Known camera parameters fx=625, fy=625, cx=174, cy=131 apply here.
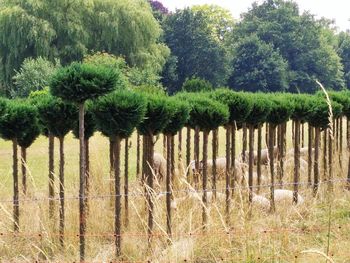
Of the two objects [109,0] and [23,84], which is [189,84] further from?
[109,0]

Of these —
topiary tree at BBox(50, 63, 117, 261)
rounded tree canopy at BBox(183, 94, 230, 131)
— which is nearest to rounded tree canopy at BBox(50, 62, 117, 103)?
topiary tree at BBox(50, 63, 117, 261)

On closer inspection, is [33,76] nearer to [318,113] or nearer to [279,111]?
[318,113]

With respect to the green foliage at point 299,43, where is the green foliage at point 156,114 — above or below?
below

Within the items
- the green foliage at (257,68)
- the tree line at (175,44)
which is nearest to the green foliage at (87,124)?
the tree line at (175,44)

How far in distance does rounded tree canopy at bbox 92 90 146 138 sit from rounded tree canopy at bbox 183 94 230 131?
134 cm

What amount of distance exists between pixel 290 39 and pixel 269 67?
695cm

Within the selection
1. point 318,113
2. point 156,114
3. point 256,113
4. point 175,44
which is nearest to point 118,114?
point 156,114

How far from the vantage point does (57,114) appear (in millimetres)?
6441

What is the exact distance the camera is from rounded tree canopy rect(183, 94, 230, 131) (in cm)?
700

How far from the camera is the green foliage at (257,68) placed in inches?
1681

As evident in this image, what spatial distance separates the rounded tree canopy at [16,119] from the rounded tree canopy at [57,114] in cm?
13

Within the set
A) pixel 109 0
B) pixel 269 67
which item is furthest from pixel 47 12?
pixel 269 67

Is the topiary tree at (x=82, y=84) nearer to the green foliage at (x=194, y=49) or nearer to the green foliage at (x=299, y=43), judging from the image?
the green foliage at (x=194, y=49)

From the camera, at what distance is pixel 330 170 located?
9.82 metres
